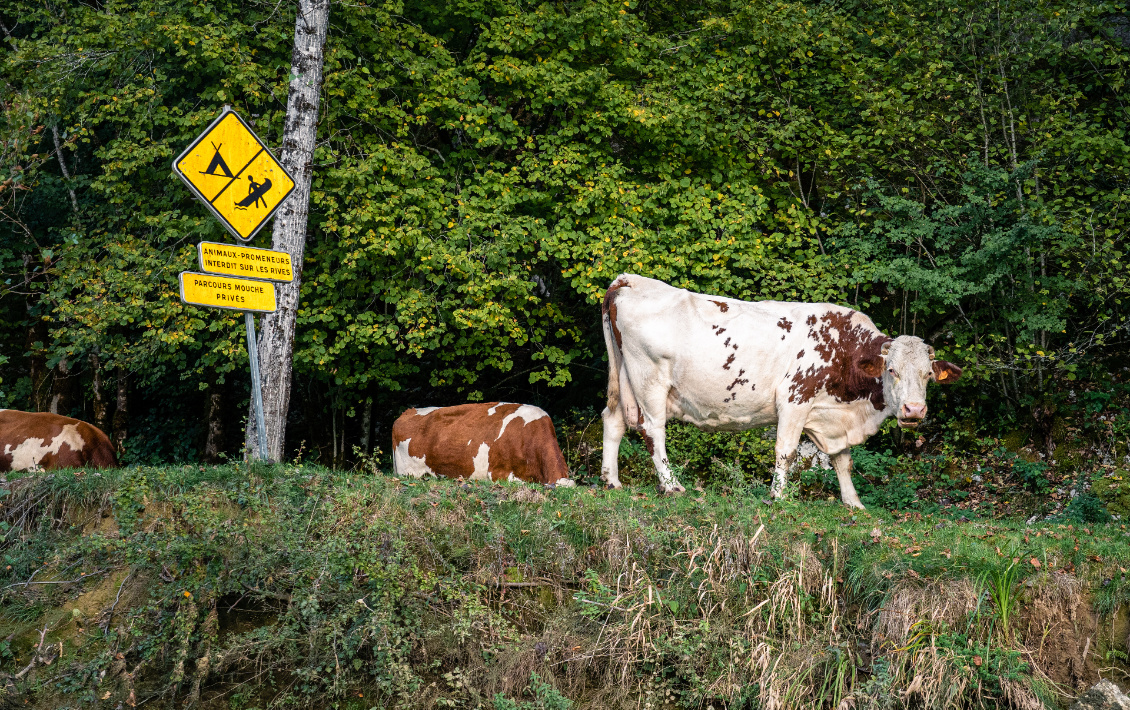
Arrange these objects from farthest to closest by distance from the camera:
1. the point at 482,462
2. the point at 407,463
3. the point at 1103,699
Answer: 1. the point at 407,463
2. the point at 482,462
3. the point at 1103,699

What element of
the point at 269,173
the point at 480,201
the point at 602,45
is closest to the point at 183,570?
the point at 269,173

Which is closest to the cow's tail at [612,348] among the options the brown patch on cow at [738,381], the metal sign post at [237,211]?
the brown patch on cow at [738,381]

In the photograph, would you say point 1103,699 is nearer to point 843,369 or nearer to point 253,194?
point 843,369

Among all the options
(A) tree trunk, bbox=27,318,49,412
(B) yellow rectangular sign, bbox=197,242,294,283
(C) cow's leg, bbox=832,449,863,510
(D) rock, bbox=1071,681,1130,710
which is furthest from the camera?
(A) tree trunk, bbox=27,318,49,412

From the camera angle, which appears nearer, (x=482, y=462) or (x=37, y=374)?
(x=482, y=462)

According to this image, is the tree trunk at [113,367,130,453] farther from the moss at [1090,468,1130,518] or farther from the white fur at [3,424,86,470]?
the moss at [1090,468,1130,518]

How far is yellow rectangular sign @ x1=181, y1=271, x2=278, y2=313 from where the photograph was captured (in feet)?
23.1

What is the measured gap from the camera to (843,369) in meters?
9.41

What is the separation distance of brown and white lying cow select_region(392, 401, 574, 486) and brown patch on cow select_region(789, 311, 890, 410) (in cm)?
268

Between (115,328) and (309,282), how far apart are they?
3.91m

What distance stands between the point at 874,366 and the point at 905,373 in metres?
0.37

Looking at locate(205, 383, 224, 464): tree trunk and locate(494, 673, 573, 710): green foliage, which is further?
locate(205, 383, 224, 464): tree trunk

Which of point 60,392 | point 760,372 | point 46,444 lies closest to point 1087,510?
point 760,372

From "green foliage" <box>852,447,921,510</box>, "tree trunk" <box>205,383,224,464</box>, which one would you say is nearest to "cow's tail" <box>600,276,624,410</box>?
"green foliage" <box>852,447,921,510</box>
